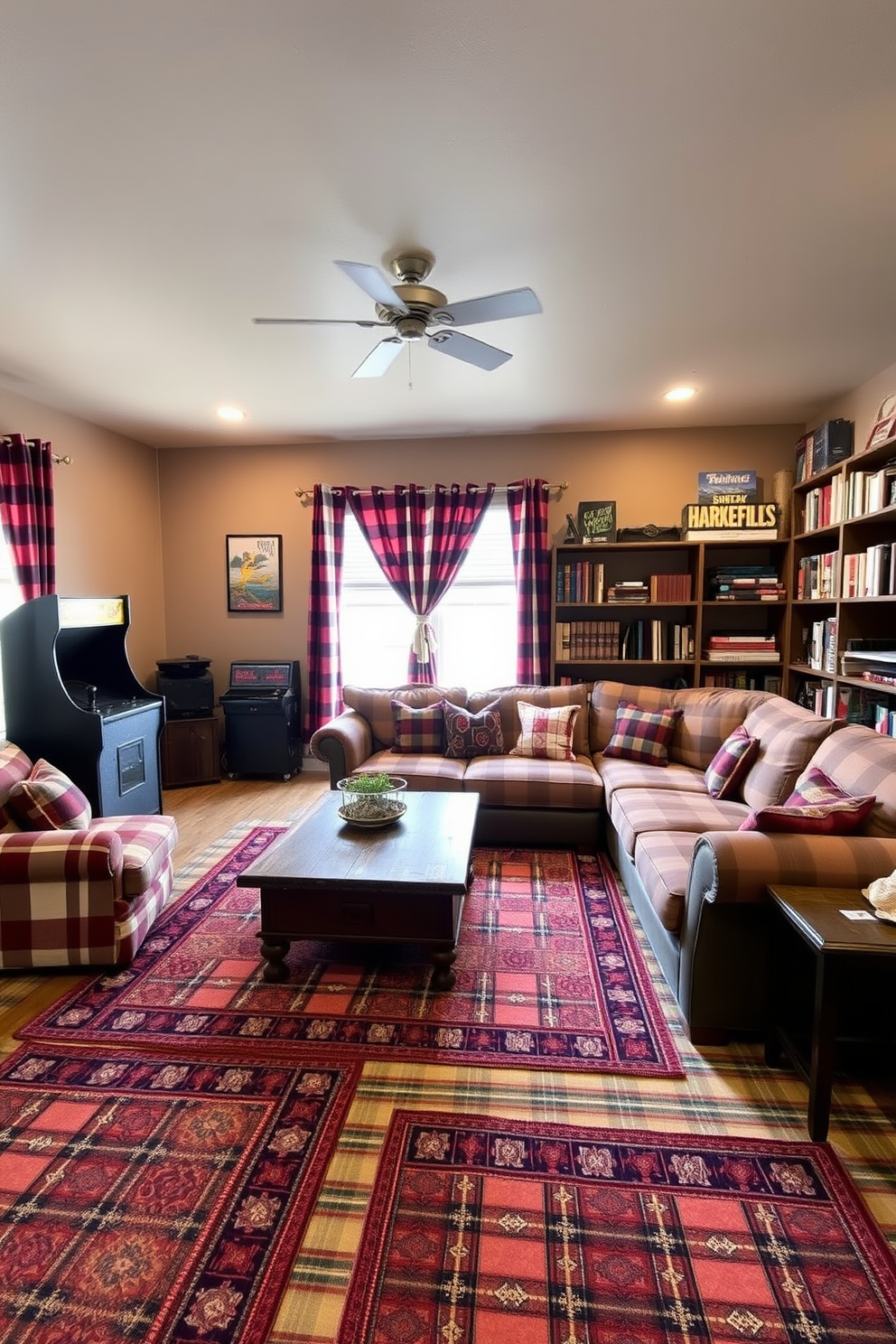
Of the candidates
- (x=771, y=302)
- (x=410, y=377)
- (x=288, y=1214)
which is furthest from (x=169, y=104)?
(x=288, y=1214)

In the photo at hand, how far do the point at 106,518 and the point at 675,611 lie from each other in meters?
4.13

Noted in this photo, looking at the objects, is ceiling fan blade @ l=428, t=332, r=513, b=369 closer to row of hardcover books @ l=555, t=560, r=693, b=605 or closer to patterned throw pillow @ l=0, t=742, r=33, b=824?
row of hardcover books @ l=555, t=560, r=693, b=605

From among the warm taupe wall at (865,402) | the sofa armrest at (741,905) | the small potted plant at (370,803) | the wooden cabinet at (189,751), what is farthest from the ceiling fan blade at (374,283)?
the wooden cabinet at (189,751)

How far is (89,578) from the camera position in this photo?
415 centimetres

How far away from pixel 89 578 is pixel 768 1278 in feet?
15.1

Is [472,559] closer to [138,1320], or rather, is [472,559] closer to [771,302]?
[771,302]

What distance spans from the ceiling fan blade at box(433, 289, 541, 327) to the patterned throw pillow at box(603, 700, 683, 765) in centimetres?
234

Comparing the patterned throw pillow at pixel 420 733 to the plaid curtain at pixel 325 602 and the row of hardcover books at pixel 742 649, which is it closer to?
the plaid curtain at pixel 325 602

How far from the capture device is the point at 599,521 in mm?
4359

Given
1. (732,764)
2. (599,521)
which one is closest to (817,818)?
(732,764)

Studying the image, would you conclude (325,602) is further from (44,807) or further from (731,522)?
(731,522)

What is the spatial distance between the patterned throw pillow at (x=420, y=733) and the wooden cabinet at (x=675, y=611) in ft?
3.48

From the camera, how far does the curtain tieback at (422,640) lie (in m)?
4.73

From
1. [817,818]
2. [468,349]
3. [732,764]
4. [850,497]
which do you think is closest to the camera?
[817,818]
